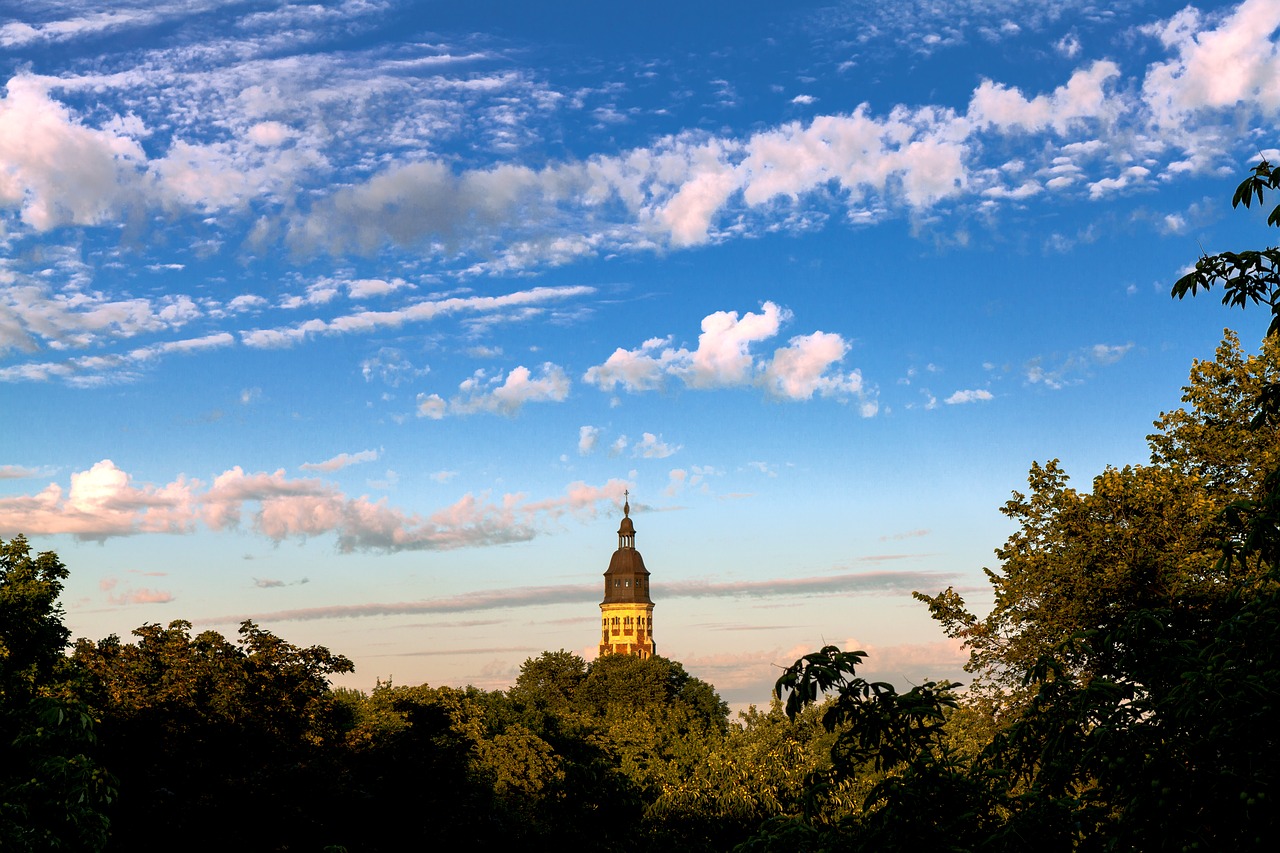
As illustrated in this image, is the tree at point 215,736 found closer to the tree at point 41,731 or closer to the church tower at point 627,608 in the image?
the tree at point 41,731

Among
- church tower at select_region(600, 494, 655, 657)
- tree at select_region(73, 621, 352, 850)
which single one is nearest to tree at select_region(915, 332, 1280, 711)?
tree at select_region(73, 621, 352, 850)

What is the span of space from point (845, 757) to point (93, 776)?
1153 centimetres

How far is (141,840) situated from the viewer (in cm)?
3316

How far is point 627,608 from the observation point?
152 meters

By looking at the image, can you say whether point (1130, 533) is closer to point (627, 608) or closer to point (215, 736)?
point (215, 736)

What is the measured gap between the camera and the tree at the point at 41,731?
15758 millimetres

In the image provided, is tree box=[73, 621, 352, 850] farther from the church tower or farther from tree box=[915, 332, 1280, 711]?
the church tower

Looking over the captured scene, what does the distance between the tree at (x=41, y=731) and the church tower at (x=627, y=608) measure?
117 metres

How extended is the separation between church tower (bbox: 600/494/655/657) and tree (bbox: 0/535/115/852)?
116811 mm

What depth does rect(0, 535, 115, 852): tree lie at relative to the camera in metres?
15.8

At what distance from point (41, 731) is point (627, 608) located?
138098mm

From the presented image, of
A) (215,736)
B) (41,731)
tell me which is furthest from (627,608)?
(41,731)

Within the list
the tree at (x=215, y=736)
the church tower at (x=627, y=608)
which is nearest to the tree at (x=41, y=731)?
the tree at (x=215, y=736)

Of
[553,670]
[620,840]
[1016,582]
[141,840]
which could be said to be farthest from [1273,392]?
[553,670]
